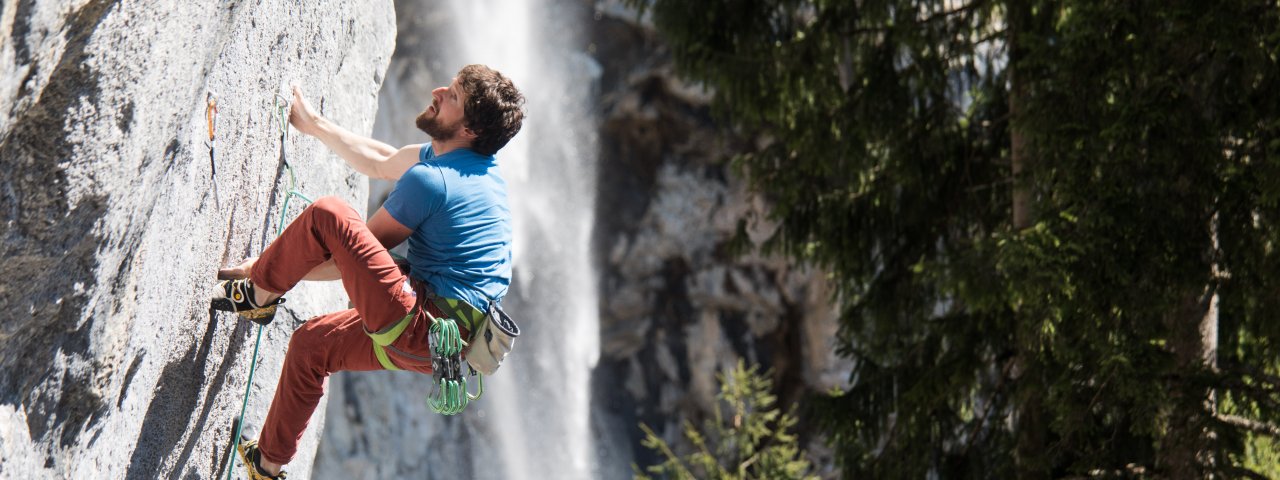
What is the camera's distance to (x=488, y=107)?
3.85 meters

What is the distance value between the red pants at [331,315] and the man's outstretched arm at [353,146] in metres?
0.60

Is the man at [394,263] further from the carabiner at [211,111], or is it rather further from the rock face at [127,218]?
the carabiner at [211,111]

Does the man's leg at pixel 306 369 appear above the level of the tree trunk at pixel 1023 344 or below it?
below

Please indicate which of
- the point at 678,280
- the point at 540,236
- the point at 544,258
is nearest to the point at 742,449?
the point at 678,280

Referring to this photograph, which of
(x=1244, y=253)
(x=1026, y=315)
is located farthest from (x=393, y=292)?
(x=1244, y=253)

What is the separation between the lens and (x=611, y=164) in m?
19.8

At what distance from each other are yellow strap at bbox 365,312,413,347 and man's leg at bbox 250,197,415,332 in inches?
0.8

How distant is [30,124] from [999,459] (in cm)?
521

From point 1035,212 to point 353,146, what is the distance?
10.2ft

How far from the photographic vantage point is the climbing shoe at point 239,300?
3.77 meters

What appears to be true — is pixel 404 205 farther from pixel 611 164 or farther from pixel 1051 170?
pixel 611 164

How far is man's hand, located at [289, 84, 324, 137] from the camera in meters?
4.23

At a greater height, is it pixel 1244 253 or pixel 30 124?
pixel 1244 253

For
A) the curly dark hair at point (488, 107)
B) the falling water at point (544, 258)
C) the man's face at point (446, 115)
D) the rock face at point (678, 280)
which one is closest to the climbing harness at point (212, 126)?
the man's face at point (446, 115)
